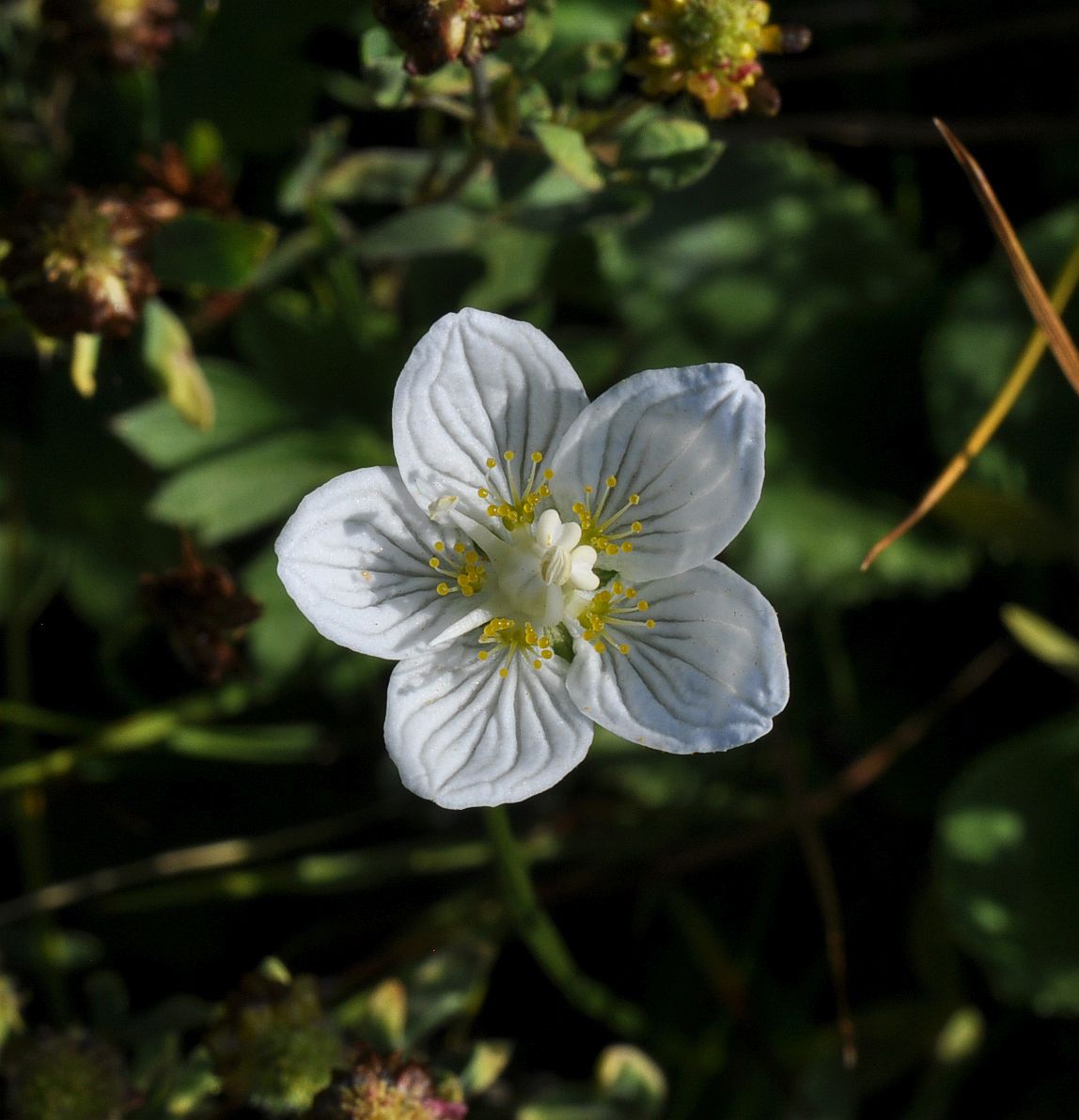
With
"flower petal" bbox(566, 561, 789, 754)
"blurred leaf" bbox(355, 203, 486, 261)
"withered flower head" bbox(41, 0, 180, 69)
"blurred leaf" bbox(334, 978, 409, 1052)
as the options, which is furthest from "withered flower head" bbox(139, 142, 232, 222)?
"blurred leaf" bbox(334, 978, 409, 1052)

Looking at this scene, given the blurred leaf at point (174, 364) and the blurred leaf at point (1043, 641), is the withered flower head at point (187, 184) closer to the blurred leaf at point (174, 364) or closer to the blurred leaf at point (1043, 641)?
the blurred leaf at point (174, 364)

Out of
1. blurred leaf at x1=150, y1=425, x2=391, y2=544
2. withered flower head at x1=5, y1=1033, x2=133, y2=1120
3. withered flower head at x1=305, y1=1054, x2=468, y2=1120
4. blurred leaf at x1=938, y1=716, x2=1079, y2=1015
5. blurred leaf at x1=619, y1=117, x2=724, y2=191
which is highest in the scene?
blurred leaf at x1=619, y1=117, x2=724, y2=191

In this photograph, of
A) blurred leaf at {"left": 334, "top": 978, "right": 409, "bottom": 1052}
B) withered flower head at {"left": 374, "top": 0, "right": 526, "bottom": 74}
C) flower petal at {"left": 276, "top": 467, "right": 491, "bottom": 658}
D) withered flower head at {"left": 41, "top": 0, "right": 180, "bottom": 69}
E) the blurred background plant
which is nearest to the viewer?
withered flower head at {"left": 374, "top": 0, "right": 526, "bottom": 74}

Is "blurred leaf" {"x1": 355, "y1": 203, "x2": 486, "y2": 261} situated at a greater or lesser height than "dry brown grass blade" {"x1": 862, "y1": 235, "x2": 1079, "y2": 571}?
greater

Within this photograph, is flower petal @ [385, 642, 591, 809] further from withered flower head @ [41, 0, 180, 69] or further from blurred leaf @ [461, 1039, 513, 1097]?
withered flower head @ [41, 0, 180, 69]

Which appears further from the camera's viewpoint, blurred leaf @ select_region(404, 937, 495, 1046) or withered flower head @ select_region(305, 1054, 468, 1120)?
blurred leaf @ select_region(404, 937, 495, 1046)

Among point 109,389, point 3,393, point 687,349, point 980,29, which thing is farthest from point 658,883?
point 980,29

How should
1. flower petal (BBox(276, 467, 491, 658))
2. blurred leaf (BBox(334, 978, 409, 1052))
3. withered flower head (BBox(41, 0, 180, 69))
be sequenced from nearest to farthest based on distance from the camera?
flower petal (BBox(276, 467, 491, 658)) → blurred leaf (BBox(334, 978, 409, 1052)) → withered flower head (BBox(41, 0, 180, 69))

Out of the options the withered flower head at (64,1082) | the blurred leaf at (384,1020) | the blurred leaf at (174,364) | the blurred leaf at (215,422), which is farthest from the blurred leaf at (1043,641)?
the withered flower head at (64,1082)
